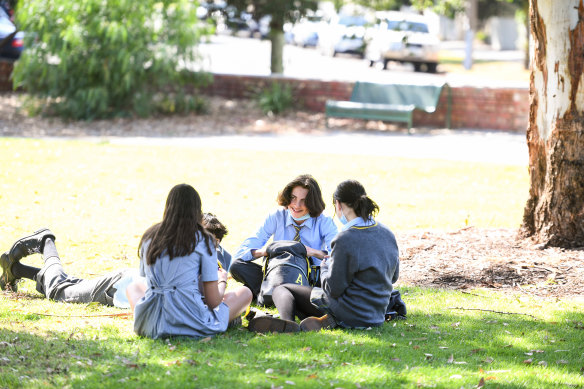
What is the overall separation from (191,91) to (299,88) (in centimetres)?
254

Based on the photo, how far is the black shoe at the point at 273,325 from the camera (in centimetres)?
500

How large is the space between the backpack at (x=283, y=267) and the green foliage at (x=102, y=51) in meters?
10.8

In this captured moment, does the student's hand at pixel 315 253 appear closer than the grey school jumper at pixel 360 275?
No

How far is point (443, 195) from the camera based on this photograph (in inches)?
415

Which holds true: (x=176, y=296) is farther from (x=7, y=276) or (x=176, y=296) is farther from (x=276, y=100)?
(x=276, y=100)

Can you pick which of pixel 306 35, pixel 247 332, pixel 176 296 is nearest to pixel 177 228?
pixel 176 296

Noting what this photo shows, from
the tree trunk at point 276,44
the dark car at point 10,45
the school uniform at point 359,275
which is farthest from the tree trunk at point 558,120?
the dark car at point 10,45

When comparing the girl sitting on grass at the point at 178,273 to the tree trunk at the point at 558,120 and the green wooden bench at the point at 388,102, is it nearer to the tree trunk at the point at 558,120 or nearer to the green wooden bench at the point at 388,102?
the tree trunk at the point at 558,120

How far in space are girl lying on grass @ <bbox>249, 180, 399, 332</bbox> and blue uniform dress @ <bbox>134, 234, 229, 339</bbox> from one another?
458 mm

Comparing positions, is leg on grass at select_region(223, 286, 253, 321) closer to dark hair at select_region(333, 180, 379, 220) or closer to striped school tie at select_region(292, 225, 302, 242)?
dark hair at select_region(333, 180, 379, 220)

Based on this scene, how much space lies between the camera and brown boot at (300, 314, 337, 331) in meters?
5.09

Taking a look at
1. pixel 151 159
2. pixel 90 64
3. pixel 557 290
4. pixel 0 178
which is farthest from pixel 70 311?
pixel 90 64

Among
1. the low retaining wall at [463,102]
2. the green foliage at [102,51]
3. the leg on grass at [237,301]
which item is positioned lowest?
the leg on grass at [237,301]

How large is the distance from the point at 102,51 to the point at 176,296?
12.4 meters
